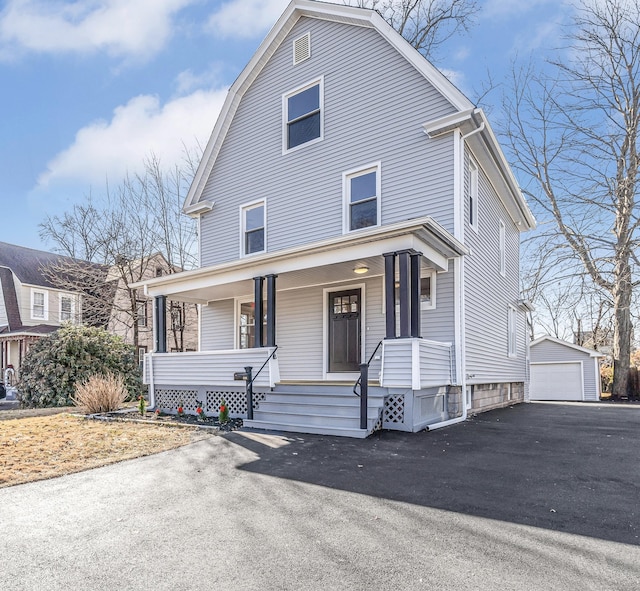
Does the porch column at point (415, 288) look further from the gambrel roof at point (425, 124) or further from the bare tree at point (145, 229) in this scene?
the bare tree at point (145, 229)

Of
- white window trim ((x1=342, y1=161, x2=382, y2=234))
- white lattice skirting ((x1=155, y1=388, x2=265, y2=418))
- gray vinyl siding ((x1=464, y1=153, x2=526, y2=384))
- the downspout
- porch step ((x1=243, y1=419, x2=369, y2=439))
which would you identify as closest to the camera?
porch step ((x1=243, y1=419, x2=369, y2=439))

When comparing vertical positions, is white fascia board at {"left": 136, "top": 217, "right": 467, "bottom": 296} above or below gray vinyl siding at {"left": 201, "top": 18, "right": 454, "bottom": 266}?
below

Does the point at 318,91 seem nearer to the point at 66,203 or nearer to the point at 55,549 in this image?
the point at 55,549

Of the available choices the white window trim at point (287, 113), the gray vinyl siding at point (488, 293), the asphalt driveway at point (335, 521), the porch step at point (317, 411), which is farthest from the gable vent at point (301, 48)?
the asphalt driveway at point (335, 521)

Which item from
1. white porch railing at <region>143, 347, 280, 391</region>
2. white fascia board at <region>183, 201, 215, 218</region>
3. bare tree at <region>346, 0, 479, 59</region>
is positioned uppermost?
bare tree at <region>346, 0, 479, 59</region>

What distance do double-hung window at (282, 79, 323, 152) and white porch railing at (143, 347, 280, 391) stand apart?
5329 mm

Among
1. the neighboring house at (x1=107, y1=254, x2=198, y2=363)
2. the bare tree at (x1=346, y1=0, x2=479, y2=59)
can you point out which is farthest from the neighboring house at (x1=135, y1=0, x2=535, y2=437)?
the neighboring house at (x1=107, y1=254, x2=198, y2=363)

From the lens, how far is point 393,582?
96.3 inches

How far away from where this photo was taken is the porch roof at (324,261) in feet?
23.5

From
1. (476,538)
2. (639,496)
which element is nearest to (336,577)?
(476,538)

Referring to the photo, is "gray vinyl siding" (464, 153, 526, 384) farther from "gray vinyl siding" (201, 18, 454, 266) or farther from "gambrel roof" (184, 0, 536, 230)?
"gray vinyl siding" (201, 18, 454, 266)

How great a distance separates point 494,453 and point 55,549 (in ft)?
15.3

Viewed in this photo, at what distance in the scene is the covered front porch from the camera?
277 inches

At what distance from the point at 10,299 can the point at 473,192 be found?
24.7 metres
